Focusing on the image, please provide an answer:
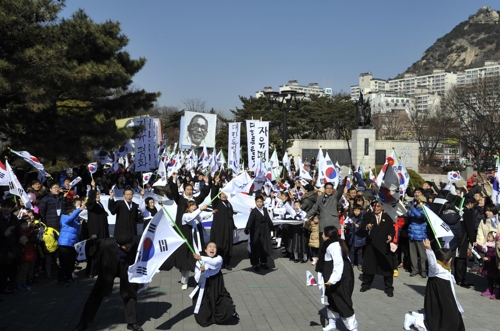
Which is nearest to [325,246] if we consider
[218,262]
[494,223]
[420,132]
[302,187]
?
[218,262]

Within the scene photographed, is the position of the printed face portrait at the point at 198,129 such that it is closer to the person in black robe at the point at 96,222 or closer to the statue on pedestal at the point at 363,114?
the statue on pedestal at the point at 363,114

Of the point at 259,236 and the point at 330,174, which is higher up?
the point at 330,174

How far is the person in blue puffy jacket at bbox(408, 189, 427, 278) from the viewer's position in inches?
396

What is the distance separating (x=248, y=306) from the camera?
798cm

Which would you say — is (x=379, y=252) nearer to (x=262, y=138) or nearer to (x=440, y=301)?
(x=440, y=301)

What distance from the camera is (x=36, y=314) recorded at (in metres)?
7.36

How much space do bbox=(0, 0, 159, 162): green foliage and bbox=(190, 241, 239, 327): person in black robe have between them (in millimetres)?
7466

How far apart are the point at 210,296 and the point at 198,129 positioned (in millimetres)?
32648

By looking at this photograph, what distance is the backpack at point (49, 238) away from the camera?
930cm

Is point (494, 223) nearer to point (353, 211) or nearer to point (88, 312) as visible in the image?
point (353, 211)

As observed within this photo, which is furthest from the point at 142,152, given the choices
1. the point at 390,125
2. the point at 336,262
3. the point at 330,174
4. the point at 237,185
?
the point at 390,125

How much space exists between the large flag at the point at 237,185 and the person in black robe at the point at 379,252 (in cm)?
290

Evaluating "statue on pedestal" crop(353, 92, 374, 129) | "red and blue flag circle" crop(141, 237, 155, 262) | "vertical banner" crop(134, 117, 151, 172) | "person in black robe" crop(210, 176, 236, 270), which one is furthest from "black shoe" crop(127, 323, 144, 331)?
"statue on pedestal" crop(353, 92, 374, 129)

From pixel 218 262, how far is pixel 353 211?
183 inches
